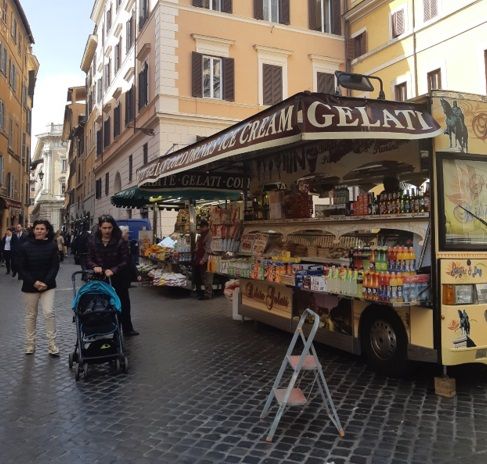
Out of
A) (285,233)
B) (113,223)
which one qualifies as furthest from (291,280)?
(113,223)

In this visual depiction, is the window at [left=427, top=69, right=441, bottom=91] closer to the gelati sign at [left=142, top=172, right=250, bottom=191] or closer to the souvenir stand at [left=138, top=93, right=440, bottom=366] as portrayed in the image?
the gelati sign at [left=142, top=172, right=250, bottom=191]

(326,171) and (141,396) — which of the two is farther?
(326,171)

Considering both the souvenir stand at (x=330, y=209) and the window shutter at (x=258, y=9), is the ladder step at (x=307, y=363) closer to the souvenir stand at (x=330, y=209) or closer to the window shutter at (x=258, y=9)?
the souvenir stand at (x=330, y=209)

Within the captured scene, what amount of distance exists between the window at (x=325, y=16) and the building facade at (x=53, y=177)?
206ft

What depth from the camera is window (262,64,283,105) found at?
22250mm

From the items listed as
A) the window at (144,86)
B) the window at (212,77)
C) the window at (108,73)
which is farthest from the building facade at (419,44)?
the window at (108,73)

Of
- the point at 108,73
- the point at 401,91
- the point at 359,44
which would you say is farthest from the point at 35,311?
the point at 108,73

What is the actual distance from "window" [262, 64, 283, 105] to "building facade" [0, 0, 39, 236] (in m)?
16.6

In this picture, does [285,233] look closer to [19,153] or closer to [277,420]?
[277,420]

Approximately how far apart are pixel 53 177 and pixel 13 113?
Answer: 50065 millimetres

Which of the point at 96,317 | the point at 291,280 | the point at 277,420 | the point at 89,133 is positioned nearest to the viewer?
the point at 277,420

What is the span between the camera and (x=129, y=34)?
2602 centimetres

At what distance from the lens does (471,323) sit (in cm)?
479

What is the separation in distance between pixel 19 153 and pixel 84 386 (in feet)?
120
